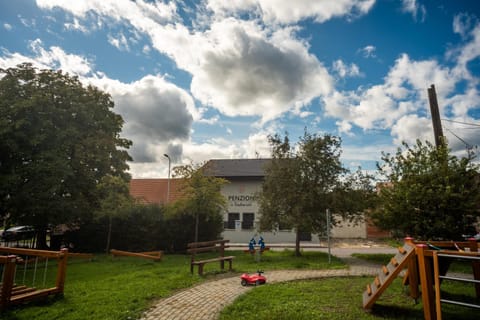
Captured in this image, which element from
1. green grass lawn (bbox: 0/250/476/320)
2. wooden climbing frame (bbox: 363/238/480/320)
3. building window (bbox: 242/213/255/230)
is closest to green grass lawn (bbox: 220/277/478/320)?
green grass lawn (bbox: 0/250/476/320)

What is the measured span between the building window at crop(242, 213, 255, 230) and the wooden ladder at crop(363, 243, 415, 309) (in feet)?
69.9

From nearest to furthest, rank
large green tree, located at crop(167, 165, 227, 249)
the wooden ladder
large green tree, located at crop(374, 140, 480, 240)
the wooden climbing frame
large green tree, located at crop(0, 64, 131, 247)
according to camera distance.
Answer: the wooden climbing frame → the wooden ladder → large green tree, located at crop(374, 140, 480, 240) → large green tree, located at crop(0, 64, 131, 247) → large green tree, located at crop(167, 165, 227, 249)

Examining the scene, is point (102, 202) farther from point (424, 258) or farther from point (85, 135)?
point (424, 258)

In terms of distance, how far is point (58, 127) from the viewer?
1529 cm

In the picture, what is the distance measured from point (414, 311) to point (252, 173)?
22.1 m

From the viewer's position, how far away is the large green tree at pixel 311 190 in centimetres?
1373

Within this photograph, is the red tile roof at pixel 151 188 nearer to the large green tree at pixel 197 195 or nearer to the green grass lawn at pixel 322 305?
the large green tree at pixel 197 195

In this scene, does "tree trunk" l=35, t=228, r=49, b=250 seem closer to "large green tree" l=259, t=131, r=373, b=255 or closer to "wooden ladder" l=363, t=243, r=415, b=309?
"large green tree" l=259, t=131, r=373, b=255

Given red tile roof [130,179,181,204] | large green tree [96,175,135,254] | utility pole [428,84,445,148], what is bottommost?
large green tree [96,175,135,254]

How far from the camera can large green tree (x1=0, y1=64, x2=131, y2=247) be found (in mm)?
13625

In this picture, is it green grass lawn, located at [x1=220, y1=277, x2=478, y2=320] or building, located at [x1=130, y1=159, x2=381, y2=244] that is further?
building, located at [x1=130, y1=159, x2=381, y2=244]

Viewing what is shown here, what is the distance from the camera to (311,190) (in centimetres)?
1395

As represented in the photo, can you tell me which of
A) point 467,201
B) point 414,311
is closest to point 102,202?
point 414,311

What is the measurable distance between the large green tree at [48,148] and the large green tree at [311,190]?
10225 mm
